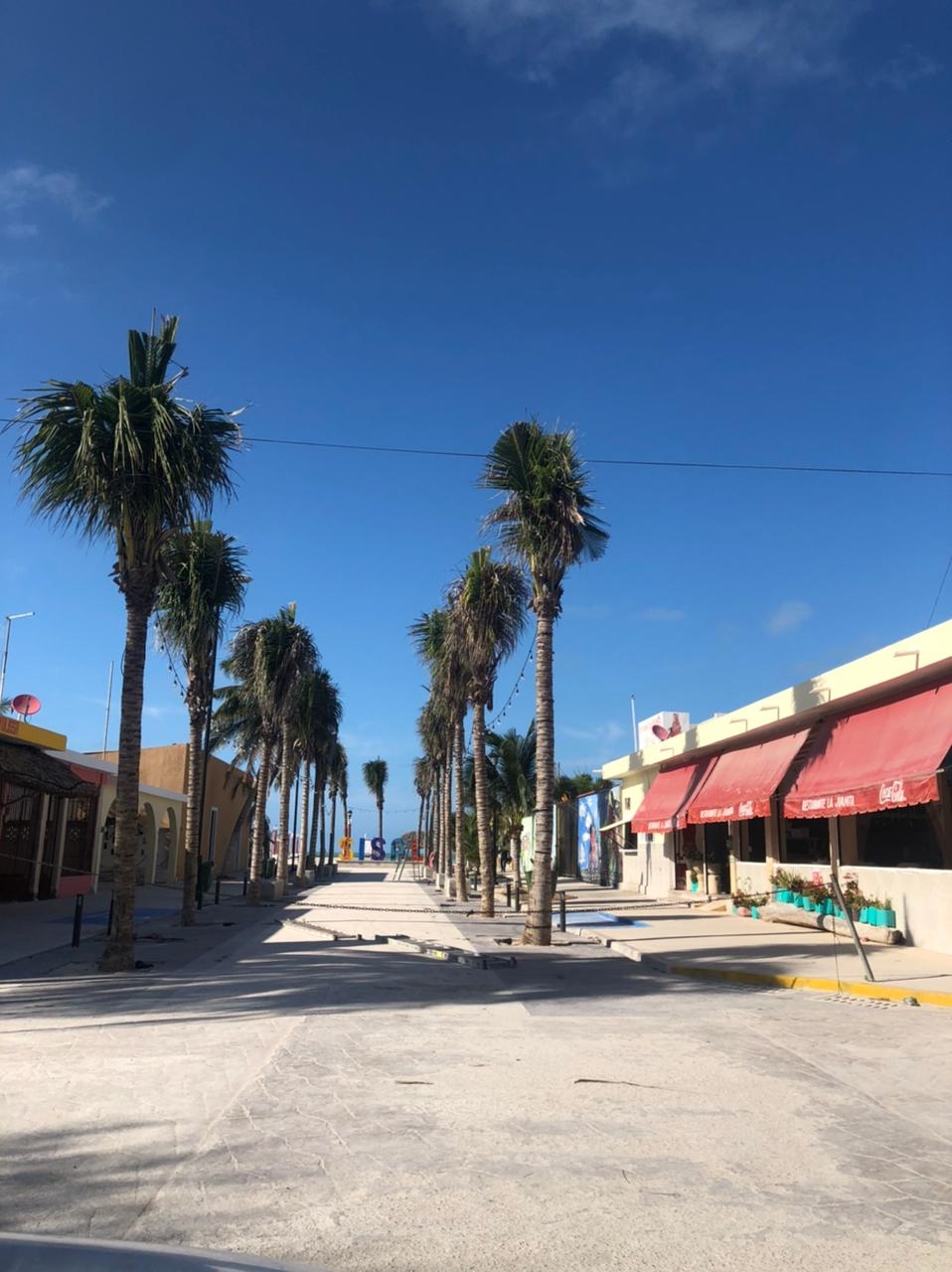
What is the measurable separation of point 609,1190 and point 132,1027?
632 centimetres

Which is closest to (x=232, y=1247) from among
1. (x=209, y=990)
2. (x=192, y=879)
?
(x=209, y=990)

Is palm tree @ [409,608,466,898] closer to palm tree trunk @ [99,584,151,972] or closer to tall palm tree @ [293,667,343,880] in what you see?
tall palm tree @ [293,667,343,880]

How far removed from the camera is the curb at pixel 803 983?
1222cm

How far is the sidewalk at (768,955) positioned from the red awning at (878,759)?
92.2 inches

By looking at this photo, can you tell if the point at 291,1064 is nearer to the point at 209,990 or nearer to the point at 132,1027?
the point at 132,1027

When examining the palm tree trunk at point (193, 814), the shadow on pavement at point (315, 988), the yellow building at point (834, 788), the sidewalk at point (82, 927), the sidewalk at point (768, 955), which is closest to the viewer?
the shadow on pavement at point (315, 988)

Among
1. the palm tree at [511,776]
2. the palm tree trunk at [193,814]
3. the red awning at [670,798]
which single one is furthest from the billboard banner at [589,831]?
the palm tree trunk at [193,814]

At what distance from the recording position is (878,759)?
17094mm

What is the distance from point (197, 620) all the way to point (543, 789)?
8904 millimetres

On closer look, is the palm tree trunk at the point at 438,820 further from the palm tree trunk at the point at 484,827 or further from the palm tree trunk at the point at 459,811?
the palm tree trunk at the point at 484,827

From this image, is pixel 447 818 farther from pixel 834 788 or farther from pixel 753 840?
pixel 834 788

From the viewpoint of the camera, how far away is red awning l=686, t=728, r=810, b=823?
21.4 meters

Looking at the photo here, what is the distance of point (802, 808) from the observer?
19219 mm

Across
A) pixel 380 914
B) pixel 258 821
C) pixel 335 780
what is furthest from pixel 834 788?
pixel 335 780
